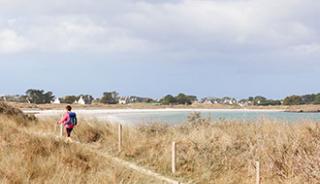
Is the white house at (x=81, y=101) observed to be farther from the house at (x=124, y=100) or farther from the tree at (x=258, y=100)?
the tree at (x=258, y=100)

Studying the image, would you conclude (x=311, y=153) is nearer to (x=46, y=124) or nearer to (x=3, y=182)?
(x=3, y=182)

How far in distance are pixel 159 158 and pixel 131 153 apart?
4.49 feet

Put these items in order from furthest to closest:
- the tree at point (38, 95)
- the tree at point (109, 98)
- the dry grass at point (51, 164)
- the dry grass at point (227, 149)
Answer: the tree at point (109, 98) → the tree at point (38, 95) → the dry grass at point (227, 149) → the dry grass at point (51, 164)

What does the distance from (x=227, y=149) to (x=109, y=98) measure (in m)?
89.0

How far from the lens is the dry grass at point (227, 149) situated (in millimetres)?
13000

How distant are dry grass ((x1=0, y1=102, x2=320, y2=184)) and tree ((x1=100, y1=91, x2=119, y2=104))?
8300 centimetres

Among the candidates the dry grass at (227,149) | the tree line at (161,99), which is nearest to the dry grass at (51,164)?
the dry grass at (227,149)

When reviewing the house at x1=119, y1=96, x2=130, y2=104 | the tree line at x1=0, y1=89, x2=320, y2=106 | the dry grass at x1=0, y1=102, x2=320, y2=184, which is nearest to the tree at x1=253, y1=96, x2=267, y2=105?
the tree line at x1=0, y1=89, x2=320, y2=106

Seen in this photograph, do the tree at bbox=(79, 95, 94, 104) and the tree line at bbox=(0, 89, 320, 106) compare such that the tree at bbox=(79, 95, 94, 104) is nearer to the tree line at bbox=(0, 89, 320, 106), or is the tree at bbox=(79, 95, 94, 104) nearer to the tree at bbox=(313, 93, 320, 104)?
the tree line at bbox=(0, 89, 320, 106)

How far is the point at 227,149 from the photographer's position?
16312mm

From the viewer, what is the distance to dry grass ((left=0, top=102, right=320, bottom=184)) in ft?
42.7

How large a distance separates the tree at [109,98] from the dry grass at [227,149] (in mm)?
83001

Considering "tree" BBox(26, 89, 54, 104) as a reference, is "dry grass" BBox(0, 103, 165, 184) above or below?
below

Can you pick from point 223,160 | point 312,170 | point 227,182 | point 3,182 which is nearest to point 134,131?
point 223,160
